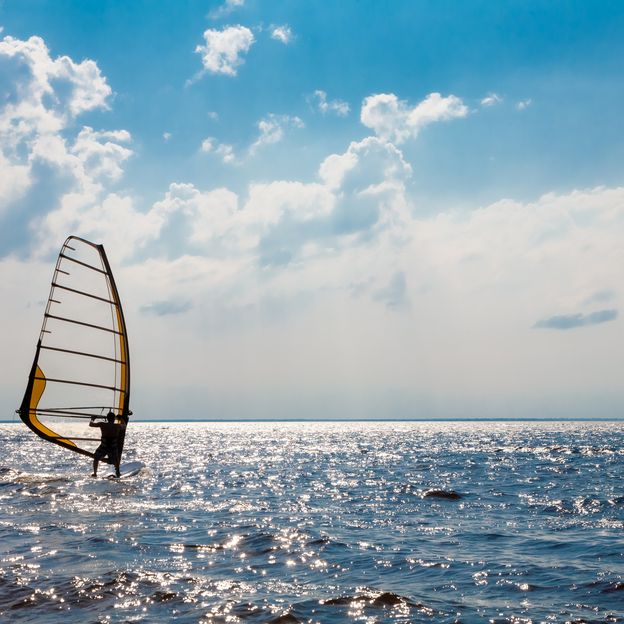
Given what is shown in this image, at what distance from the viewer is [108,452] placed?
29.0m

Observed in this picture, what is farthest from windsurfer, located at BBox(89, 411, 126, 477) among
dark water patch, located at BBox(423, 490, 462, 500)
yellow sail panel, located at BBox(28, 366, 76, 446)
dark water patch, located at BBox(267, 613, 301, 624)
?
dark water patch, located at BBox(267, 613, 301, 624)

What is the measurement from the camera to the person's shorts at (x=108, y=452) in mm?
28922

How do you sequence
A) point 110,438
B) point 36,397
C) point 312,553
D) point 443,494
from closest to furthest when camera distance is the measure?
point 312,553, point 36,397, point 110,438, point 443,494

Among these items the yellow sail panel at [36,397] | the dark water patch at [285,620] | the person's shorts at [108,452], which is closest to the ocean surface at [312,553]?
the dark water patch at [285,620]

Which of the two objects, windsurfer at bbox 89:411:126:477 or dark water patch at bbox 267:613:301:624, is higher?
windsurfer at bbox 89:411:126:477

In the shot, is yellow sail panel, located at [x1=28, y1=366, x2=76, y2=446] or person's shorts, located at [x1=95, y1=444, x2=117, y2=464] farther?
person's shorts, located at [x1=95, y1=444, x2=117, y2=464]

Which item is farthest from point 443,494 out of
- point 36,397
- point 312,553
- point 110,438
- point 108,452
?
point 36,397

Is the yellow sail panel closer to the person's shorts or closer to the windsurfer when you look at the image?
the windsurfer

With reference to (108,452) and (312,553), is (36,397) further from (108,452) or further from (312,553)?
(312,553)

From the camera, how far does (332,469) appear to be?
4616cm

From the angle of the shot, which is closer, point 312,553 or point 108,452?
point 312,553

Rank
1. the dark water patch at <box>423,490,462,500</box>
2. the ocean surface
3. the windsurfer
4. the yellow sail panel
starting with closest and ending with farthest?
the ocean surface
the yellow sail panel
the windsurfer
the dark water patch at <box>423,490,462,500</box>

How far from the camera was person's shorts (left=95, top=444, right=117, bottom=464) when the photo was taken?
28922 mm

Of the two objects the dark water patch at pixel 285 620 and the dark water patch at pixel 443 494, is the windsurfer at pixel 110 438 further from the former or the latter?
the dark water patch at pixel 285 620
